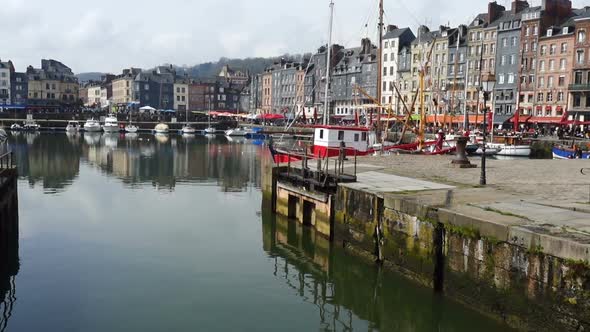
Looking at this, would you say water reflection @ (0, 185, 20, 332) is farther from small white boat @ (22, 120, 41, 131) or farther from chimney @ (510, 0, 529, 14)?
small white boat @ (22, 120, 41, 131)

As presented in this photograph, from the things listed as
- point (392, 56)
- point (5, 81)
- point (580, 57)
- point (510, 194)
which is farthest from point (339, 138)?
point (5, 81)

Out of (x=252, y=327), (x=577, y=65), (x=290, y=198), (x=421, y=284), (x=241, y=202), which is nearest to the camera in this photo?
(x=252, y=327)

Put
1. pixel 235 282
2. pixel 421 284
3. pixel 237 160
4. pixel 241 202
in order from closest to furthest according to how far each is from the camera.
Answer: pixel 421 284
pixel 235 282
pixel 241 202
pixel 237 160

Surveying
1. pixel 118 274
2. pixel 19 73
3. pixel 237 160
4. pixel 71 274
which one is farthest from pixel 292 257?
pixel 19 73

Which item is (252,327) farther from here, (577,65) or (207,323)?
(577,65)

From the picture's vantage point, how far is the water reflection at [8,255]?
16.3 metres

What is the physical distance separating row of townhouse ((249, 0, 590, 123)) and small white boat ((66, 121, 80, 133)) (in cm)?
5271

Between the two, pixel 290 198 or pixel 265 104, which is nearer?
pixel 290 198

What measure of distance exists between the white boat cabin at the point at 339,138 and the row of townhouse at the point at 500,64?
2383 cm

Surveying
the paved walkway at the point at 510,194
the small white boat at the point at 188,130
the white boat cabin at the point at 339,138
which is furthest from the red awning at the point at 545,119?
the small white boat at the point at 188,130

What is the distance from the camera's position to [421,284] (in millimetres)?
16719

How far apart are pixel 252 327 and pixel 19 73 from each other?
173 meters

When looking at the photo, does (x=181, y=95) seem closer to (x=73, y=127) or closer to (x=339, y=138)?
(x=73, y=127)

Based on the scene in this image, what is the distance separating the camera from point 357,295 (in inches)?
715
